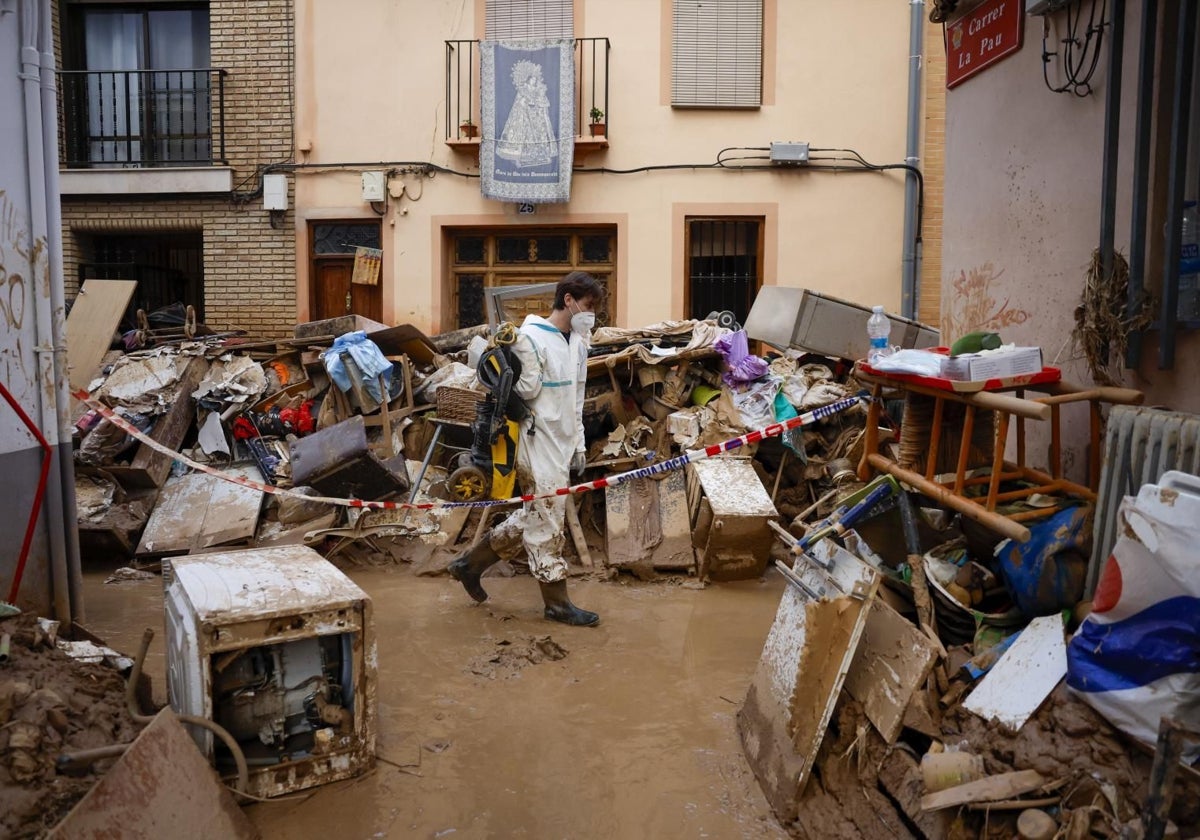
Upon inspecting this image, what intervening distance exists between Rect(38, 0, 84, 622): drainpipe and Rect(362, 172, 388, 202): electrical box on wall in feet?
21.5

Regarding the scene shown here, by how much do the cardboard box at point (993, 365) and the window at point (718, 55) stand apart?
821cm

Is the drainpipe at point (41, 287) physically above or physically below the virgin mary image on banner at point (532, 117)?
below

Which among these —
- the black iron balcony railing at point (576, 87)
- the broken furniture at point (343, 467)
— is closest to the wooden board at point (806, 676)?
the broken furniture at point (343, 467)

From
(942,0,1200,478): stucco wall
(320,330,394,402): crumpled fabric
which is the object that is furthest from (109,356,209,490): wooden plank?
(942,0,1200,478): stucco wall

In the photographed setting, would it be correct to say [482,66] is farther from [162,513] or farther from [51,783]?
[51,783]

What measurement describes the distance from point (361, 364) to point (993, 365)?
18.6 ft

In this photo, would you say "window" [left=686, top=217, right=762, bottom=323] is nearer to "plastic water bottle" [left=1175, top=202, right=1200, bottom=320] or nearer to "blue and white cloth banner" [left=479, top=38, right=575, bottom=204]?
"blue and white cloth banner" [left=479, top=38, right=575, bottom=204]

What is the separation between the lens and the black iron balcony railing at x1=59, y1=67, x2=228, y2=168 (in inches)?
452

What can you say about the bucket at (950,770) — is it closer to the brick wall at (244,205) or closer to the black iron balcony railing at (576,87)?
the black iron balcony railing at (576,87)

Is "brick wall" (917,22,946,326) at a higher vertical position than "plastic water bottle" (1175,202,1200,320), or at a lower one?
higher

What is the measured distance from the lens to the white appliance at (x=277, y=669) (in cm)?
308

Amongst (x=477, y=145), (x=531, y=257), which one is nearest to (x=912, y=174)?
(x=531, y=257)

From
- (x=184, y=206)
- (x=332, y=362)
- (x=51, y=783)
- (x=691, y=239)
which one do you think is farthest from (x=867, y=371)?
(x=184, y=206)

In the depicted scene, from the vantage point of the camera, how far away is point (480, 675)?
4.52 m
